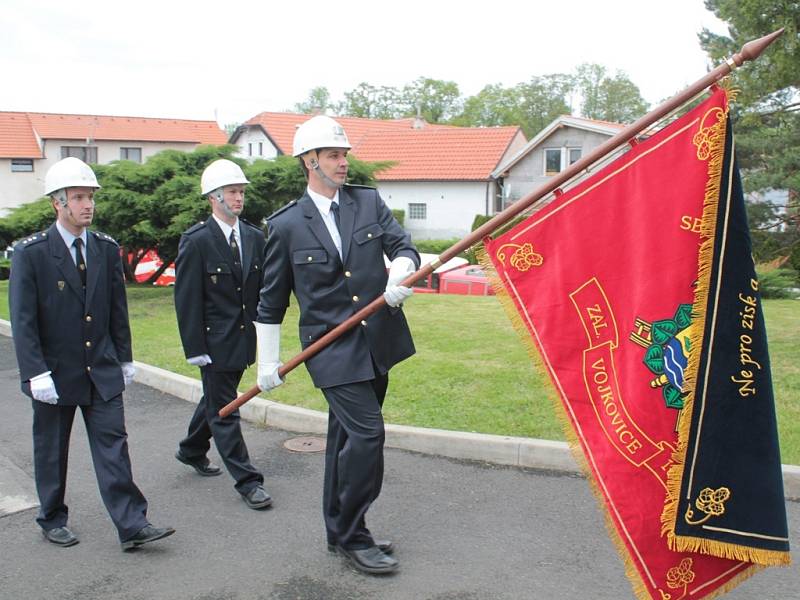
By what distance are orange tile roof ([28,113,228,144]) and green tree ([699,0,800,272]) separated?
A: 4557 cm

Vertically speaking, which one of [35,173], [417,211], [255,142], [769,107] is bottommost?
[417,211]

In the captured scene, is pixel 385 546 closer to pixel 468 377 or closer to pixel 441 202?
pixel 468 377

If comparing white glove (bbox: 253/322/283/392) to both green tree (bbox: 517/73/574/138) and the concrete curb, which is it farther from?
green tree (bbox: 517/73/574/138)

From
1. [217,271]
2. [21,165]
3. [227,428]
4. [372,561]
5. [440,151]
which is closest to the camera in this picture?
[372,561]

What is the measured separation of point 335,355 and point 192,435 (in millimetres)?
1898

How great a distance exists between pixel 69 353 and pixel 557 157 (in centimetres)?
4307

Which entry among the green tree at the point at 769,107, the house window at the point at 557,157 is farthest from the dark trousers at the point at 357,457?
the house window at the point at 557,157

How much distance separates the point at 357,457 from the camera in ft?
14.0

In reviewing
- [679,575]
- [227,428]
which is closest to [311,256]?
[227,428]

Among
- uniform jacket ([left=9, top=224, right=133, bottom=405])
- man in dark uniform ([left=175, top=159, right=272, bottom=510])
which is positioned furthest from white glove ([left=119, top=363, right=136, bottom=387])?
man in dark uniform ([left=175, top=159, right=272, bottom=510])

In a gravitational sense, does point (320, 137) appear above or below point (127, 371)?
above

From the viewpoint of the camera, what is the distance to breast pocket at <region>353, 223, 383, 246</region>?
4477mm

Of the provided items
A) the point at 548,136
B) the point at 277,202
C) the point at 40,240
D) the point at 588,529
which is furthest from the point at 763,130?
the point at 548,136

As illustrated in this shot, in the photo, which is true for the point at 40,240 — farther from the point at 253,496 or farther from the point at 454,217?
the point at 454,217
